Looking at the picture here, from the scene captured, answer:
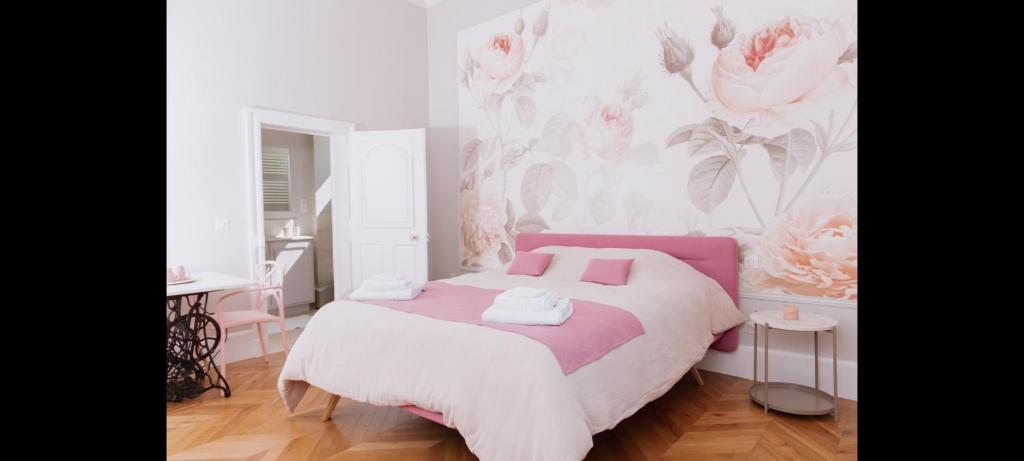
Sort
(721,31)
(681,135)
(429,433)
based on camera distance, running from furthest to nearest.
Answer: (681,135), (721,31), (429,433)

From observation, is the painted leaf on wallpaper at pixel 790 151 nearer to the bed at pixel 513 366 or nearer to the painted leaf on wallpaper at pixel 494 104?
the bed at pixel 513 366

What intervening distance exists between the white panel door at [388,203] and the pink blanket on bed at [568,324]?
187 cm

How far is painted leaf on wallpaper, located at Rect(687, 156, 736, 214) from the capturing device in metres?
3.61

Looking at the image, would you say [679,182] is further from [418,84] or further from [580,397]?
[418,84]

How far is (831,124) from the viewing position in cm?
318

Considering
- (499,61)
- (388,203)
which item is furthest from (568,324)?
(499,61)

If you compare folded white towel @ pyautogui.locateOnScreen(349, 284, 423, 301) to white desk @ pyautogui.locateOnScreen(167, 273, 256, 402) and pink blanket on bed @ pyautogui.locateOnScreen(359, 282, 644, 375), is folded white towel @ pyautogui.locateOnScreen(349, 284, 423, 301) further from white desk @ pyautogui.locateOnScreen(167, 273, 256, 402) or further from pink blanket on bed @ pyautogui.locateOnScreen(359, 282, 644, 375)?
white desk @ pyautogui.locateOnScreen(167, 273, 256, 402)

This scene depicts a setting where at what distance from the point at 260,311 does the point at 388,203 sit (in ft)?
5.04

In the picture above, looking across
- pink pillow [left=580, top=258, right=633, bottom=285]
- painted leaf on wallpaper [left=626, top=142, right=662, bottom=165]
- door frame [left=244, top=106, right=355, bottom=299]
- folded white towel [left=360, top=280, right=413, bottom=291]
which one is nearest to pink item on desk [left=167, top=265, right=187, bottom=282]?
door frame [left=244, top=106, right=355, bottom=299]

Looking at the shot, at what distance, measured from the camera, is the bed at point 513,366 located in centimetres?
189

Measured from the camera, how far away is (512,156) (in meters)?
4.83

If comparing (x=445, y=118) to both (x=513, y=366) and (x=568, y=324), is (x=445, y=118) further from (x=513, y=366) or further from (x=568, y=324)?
(x=513, y=366)
